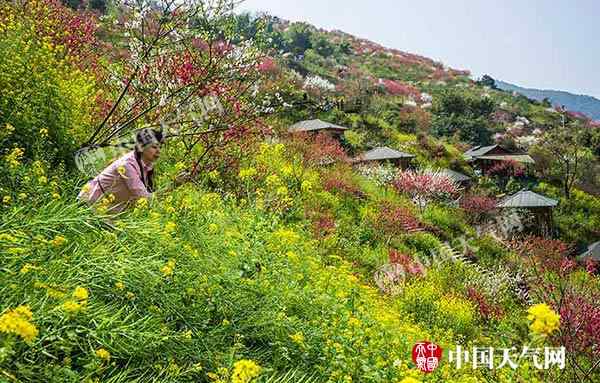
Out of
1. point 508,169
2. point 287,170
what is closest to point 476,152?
point 508,169

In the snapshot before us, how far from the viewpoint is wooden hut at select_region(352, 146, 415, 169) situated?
2170 centimetres

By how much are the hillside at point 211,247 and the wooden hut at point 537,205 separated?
359 centimetres

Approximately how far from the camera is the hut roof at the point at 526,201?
21484 mm

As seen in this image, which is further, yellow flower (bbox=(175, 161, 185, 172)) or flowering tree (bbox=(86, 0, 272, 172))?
yellow flower (bbox=(175, 161, 185, 172))

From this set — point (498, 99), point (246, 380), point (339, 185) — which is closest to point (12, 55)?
point (246, 380)

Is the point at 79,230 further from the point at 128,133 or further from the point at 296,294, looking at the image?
the point at 128,133

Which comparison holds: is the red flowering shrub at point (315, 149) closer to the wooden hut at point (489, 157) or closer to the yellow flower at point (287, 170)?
the yellow flower at point (287, 170)

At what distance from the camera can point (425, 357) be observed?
552 cm

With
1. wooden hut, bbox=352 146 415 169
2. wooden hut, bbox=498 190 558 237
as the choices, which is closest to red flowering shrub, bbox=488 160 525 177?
wooden hut, bbox=498 190 558 237

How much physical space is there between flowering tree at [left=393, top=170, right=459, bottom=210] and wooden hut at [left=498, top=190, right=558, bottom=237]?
290 centimetres

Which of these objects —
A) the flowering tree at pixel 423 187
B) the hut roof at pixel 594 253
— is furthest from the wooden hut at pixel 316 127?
the hut roof at pixel 594 253

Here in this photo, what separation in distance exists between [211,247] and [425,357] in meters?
2.58

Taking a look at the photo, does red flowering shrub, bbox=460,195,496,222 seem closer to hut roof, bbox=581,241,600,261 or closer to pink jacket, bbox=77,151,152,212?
hut roof, bbox=581,241,600,261

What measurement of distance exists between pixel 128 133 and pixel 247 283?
305cm
